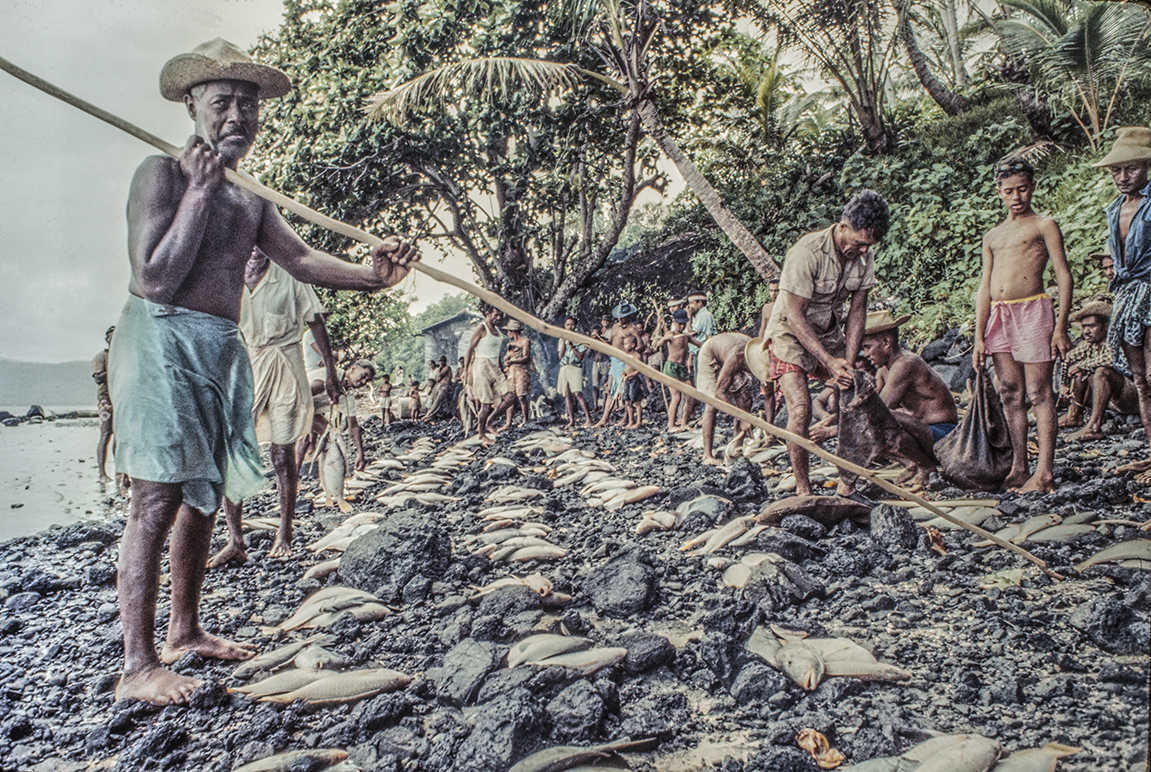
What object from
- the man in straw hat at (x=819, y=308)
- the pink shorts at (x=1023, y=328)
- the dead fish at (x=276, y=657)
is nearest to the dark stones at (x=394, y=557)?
the dead fish at (x=276, y=657)

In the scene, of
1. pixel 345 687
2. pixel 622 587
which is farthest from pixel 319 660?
pixel 622 587

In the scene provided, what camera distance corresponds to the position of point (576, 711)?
5.34 ft

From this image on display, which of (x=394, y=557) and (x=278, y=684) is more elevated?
(x=394, y=557)

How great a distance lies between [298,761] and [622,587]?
4.05 ft

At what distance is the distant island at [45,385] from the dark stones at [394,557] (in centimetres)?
110

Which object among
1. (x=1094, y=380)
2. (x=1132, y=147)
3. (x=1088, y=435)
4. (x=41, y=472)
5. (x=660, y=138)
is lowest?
(x=1088, y=435)

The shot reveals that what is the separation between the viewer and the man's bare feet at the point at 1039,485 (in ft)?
10.3

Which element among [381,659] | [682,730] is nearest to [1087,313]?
[682,730]

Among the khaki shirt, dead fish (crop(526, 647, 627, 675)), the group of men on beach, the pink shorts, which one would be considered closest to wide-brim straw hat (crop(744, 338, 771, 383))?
the group of men on beach

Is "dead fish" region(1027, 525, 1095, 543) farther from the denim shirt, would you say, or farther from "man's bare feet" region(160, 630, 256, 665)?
"man's bare feet" region(160, 630, 256, 665)

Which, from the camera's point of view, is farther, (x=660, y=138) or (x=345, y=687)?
(x=660, y=138)

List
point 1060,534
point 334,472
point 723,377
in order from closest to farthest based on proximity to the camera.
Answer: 1. point 1060,534
2. point 334,472
3. point 723,377

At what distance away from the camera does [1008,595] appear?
213 cm

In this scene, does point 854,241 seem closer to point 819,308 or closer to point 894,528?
point 819,308
